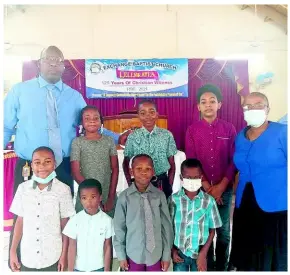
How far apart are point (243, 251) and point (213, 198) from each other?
1.43 feet

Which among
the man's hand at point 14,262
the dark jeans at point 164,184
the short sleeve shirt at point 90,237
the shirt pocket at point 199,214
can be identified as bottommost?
the man's hand at point 14,262

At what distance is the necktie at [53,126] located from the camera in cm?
249

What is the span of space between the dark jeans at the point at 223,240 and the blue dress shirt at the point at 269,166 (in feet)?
1.08

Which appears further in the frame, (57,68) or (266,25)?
(266,25)

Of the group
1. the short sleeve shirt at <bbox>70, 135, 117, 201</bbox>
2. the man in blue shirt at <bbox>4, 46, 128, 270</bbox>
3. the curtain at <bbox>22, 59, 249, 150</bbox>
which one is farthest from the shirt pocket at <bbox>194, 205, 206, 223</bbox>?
the curtain at <bbox>22, 59, 249, 150</bbox>

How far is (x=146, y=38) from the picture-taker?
140 inches

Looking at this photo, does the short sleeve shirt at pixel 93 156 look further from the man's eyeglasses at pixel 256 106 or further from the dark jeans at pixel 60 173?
the man's eyeglasses at pixel 256 106

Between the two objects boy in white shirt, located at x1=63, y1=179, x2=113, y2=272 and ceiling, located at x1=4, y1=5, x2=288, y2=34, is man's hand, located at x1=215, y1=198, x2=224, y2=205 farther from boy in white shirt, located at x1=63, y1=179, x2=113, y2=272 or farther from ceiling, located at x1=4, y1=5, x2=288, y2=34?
ceiling, located at x1=4, y1=5, x2=288, y2=34

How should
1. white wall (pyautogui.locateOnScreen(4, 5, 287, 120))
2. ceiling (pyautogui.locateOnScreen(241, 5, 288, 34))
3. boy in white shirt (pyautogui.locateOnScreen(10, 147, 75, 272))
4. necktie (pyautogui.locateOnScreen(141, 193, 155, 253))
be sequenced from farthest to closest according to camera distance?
ceiling (pyautogui.locateOnScreen(241, 5, 288, 34))
white wall (pyautogui.locateOnScreen(4, 5, 287, 120))
boy in white shirt (pyautogui.locateOnScreen(10, 147, 75, 272))
necktie (pyautogui.locateOnScreen(141, 193, 155, 253))

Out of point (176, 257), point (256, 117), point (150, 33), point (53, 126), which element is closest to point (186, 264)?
point (176, 257)

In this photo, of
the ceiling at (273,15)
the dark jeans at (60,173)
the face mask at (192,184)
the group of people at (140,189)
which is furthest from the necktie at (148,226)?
the ceiling at (273,15)

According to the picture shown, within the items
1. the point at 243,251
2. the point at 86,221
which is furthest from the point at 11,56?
the point at 243,251

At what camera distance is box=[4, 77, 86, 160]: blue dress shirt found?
2.46 meters

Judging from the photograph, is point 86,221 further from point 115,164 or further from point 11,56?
point 11,56
